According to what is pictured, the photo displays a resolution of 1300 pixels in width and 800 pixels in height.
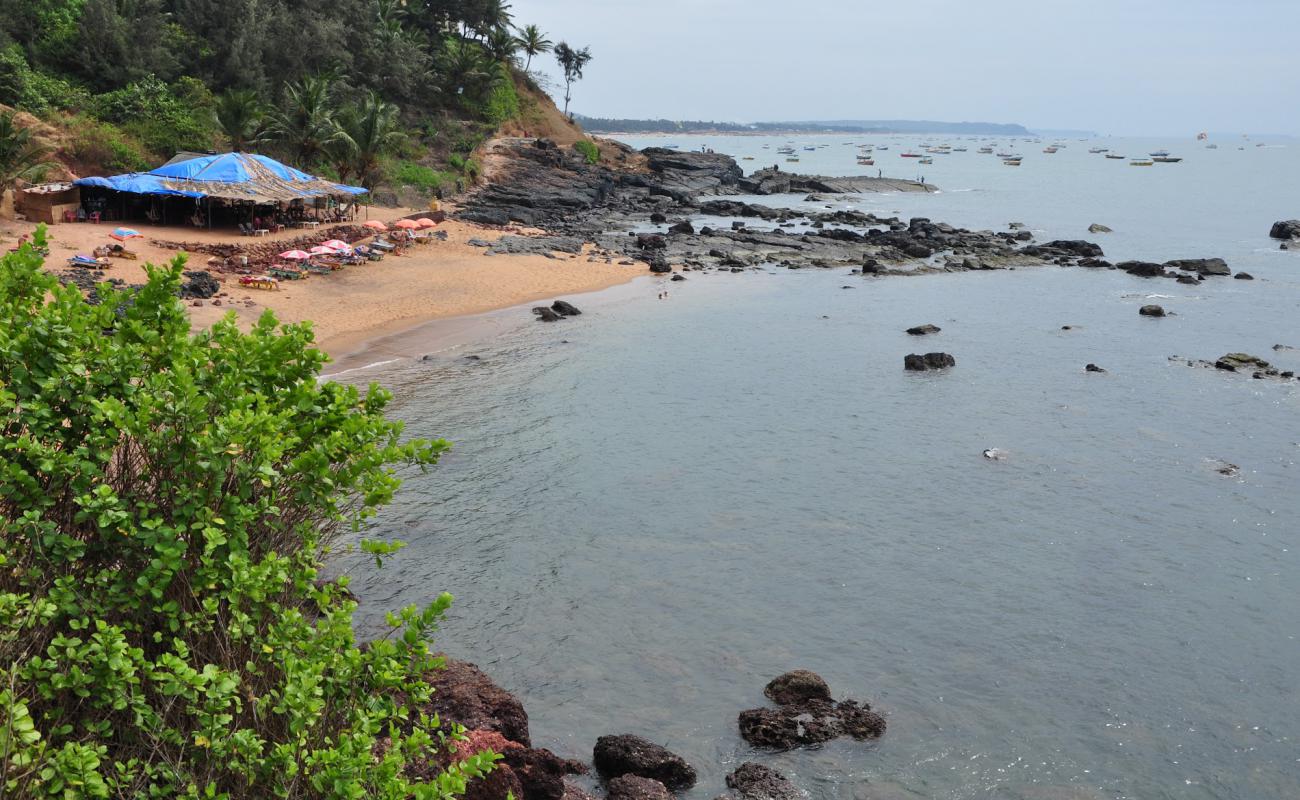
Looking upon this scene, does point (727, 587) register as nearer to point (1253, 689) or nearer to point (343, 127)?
point (1253, 689)

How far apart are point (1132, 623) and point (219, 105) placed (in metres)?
46.5

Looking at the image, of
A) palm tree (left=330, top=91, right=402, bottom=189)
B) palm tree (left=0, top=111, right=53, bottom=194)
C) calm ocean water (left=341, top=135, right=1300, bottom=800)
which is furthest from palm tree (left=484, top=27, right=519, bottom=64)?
calm ocean water (left=341, top=135, right=1300, bottom=800)

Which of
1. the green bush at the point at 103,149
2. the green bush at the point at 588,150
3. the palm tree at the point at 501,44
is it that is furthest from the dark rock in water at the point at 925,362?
the palm tree at the point at 501,44

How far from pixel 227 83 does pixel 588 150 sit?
122 feet

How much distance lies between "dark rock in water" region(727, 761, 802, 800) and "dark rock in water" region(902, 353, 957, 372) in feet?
72.5

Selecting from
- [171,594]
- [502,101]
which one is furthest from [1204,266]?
[171,594]

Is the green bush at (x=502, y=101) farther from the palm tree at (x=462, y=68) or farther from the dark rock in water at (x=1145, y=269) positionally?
the dark rock in water at (x=1145, y=269)

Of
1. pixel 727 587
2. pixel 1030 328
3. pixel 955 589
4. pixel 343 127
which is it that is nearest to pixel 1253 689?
pixel 955 589

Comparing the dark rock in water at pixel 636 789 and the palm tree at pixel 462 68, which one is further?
the palm tree at pixel 462 68

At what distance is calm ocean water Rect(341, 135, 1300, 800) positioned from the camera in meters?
13.4

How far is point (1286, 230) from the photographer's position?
69.0 meters

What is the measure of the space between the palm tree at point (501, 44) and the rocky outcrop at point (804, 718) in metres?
77.1

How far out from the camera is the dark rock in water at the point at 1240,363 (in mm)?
32750

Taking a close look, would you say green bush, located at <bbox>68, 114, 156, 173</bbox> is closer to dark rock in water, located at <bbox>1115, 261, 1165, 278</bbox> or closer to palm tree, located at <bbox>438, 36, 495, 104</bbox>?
palm tree, located at <bbox>438, 36, 495, 104</bbox>
